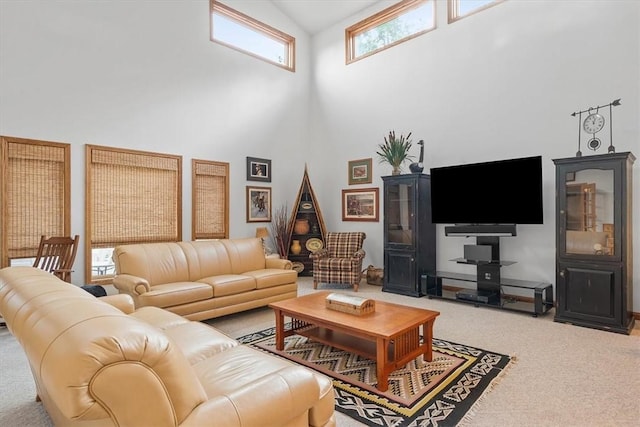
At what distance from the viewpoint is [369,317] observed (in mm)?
2906

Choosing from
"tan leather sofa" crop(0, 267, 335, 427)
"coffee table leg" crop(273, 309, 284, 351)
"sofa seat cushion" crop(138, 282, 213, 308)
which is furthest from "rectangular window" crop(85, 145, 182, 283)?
"tan leather sofa" crop(0, 267, 335, 427)

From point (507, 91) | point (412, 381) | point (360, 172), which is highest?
point (507, 91)

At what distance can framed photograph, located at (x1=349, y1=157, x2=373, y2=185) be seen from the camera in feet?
21.8

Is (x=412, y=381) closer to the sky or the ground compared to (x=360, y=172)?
closer to the ground

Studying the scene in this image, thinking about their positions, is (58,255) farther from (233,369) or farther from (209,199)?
(233,369)

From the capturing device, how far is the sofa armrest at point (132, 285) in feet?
11.8

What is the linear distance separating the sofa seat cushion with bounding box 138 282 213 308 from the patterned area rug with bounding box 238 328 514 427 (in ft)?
2.68

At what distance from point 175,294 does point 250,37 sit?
4.99 m

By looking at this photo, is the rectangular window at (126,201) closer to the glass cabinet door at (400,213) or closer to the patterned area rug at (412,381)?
the patterned area rug at (412,381)

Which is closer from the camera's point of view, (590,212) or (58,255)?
(590,212)

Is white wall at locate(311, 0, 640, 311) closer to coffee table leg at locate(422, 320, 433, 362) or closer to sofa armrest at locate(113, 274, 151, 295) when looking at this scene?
coffee table leg at locate(422, 320, 433, 362)

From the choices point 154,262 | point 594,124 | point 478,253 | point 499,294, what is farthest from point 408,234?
point 154,262

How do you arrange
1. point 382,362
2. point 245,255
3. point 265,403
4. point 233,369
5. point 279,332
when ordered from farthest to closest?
point 245,255 → point 279,332 → point 382,362 → point 233,369 → point 265,403

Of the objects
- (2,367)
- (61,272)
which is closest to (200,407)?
(2,367)
